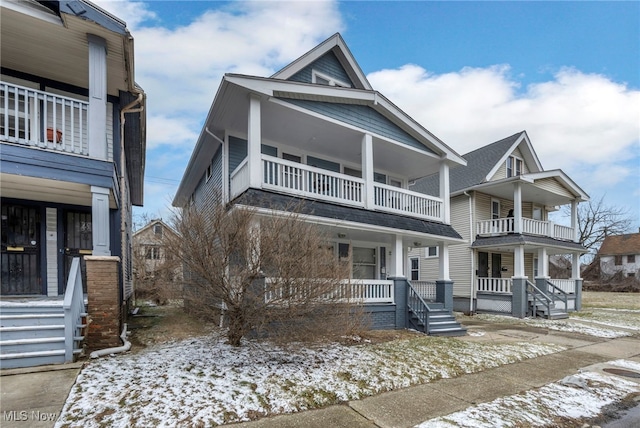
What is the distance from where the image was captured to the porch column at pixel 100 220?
250 inches

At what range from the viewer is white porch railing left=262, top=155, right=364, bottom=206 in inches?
349

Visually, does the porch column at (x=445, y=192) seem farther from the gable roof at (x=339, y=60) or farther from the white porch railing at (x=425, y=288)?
the gable roof at (x=339, y=60)

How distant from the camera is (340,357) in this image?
681 centimetres

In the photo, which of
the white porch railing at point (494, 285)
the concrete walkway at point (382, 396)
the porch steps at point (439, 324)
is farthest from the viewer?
the white porch railing at point (494, 285)

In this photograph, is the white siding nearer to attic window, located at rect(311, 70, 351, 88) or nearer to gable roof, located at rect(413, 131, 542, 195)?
attic window, located at rect(311, 70, 351, 88)

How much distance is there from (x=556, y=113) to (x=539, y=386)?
26.0 metres

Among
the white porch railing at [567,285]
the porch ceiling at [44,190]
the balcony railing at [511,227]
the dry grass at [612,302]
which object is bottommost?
the dry grass at [612,302]

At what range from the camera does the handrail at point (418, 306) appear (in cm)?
1012

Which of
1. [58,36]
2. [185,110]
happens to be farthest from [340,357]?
[185,110]

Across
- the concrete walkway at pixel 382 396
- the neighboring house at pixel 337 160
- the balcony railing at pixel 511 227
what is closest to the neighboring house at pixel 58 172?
the concrete walkway at pixel 382 396

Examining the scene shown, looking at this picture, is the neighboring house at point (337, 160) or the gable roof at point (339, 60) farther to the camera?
the gable roof at point (339, 60)

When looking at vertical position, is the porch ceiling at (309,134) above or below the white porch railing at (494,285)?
above

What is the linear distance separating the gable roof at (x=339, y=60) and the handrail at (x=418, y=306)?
7.77m

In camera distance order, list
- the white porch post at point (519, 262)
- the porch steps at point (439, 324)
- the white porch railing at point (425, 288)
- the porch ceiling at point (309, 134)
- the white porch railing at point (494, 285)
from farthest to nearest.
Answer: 1. the white porch railing at point (494, 285)
2. the white porch post at point (519, 262)
3. the white porch railing at point (425, 288)
4. the porch steps at point (439, 324)
5. the porch ceiling at point (309, 134)
